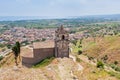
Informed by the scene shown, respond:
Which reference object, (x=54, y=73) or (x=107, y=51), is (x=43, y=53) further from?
(x=107, y=51)

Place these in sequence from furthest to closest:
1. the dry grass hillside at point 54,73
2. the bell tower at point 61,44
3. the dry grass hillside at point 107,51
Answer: the dry grass hillside at point 107,51, the bell tower at point 61,44, the dry grass hillside at point 54,73

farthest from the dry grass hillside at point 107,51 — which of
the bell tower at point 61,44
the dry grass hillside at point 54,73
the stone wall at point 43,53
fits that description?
the dry grass hillside at point 54,73

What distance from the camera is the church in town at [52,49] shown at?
57500 millimetres

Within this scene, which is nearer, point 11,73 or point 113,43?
point 11,73

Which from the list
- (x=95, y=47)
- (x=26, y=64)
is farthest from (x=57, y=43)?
(x=95, y=47)

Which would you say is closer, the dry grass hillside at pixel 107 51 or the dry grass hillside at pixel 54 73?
the dry grass hillside at pixel 54 73

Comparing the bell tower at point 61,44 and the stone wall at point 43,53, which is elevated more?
the bell tower at point 61,44

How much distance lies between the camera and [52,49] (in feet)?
193

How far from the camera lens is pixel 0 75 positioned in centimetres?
3069

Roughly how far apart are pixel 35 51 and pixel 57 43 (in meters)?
5.35

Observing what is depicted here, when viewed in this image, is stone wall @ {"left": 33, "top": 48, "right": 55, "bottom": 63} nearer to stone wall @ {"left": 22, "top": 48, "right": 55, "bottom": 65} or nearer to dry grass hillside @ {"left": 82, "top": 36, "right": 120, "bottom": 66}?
stone wall @ {"left": 22, "top": 48, "right": 55, "bottom": 65}

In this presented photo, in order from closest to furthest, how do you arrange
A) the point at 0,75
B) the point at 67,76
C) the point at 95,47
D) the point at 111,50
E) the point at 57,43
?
the point at 0,75 → the point at 67,76 → the point at 57,43 → the point at 111,50 → the point at 95,47

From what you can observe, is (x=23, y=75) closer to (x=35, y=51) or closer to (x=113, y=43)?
(x=35, y=51)

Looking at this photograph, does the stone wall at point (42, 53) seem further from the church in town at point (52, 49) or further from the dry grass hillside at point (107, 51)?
the dry grass hillside at point (107, 51)
